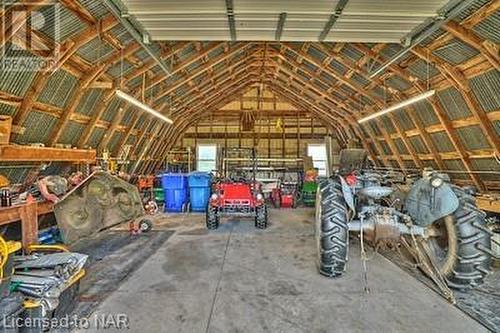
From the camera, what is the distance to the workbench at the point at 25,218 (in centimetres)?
338

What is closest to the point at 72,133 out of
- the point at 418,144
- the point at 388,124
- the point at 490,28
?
the point at 490,28

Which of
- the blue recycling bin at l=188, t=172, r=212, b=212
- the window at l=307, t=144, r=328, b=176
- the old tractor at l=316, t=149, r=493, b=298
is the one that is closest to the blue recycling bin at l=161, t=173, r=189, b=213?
the blue recycling bin at l=188, t=172, r=212, b=212

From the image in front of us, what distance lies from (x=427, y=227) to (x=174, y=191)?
6.99 meters

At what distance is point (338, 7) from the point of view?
3.34m

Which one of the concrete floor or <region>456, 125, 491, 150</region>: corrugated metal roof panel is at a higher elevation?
<region>456, 125, 491, 150</region>: corrugated metal roof panel

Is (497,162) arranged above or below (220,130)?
below

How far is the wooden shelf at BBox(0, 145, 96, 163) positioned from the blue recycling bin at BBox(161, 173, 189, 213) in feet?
8.37

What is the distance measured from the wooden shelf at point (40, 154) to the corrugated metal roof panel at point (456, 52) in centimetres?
708

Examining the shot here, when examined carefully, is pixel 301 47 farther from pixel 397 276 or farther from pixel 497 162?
pixel 397 276

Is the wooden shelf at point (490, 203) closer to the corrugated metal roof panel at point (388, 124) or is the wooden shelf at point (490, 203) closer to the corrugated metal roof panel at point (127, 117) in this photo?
the corrugated metal roof panel at point (388, 124)

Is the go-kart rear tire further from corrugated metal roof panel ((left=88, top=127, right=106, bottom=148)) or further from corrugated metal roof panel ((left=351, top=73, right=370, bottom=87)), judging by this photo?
corrugated metal roof panel ((left=88, top=127, right=106, bottom=148))

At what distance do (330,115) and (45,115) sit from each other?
1037 centimetres

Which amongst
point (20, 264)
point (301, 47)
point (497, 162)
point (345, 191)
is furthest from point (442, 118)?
point (20, 264)

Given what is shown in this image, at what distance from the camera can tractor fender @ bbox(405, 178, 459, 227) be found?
3.27 meters
